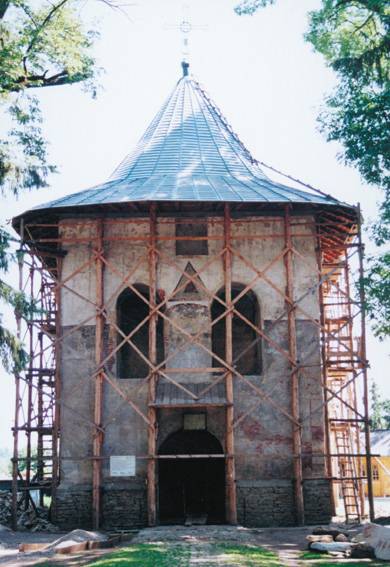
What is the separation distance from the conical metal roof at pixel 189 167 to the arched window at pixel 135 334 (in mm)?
2606

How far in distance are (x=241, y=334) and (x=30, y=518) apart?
719cm

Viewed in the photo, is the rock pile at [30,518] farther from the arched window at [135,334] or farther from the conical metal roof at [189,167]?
the conical metal roof at [189,167]

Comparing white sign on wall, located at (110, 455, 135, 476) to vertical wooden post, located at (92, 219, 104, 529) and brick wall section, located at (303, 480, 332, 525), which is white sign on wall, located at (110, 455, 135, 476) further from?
brick wall section, located at (303, 480, 332, 525)

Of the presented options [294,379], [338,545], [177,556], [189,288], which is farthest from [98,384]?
[338,545]

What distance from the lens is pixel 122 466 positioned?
62.3 ft

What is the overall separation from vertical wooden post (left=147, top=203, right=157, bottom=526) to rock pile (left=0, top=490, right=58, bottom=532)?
229 cm

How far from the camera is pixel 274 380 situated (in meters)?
19.5

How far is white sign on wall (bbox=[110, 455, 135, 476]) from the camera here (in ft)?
62.2

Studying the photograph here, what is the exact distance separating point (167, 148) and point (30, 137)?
5.62 meters

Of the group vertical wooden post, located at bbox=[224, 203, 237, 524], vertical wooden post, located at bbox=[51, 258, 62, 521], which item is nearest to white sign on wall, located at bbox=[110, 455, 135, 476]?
vertical wooden post, located at bbox=[51, 258, 62, 521]

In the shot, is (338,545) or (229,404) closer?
(338,545)

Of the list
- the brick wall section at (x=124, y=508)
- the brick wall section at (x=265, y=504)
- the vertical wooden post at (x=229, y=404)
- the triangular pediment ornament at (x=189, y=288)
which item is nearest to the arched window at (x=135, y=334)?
the triangular pediment ornament at (x=189, y=288)

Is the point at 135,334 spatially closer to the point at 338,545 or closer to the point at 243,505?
the point at 243,505

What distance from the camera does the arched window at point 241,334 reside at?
69.9 feet
